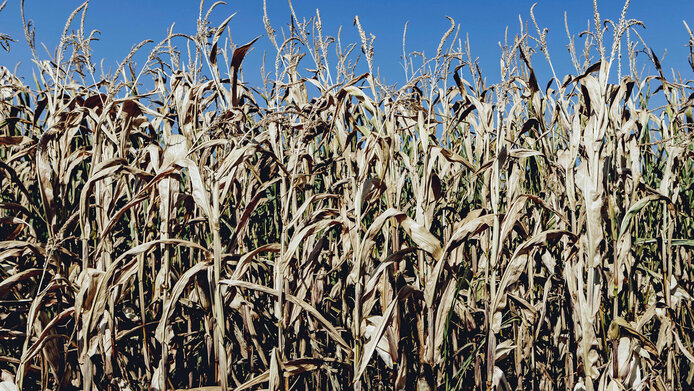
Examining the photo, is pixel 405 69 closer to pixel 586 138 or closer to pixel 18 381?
pixel 586 138

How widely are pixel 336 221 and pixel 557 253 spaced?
124 cm

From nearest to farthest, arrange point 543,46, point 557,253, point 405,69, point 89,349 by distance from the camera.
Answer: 1. point 89,349
2. point 543,46
3. point 405,69
4. point 557,253

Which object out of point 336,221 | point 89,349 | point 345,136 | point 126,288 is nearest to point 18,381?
point 89,349

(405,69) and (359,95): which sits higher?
(405,69)

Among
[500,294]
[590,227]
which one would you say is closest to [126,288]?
[500,294]

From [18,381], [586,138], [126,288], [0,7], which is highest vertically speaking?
[0,7]

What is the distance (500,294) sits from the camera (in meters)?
1.85

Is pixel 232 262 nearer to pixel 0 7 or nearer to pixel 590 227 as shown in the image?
pixel 590 227

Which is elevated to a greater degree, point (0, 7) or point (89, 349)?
point (0, 7)

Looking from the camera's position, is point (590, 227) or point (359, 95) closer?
point (590, 227)

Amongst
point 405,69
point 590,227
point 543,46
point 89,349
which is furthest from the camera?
point 405,69

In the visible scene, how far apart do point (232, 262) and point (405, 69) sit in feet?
3.75

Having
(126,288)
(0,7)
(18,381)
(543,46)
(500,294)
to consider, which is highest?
(0,7)

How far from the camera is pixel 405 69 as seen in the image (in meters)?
2.46
